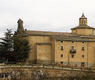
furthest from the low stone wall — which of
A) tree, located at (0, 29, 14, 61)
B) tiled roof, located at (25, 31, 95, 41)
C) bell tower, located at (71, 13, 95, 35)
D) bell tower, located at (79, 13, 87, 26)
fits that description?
bell tower, located at (79, 13, 87, 26)

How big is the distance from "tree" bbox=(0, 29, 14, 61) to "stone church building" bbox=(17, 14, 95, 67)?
354 centimetres

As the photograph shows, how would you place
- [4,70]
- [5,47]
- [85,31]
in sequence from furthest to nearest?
[85,31], [5,47], [4,70]

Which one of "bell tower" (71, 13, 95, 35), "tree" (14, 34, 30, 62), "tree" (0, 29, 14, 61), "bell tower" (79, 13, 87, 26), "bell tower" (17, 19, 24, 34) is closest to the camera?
"tree" (14, 34, 30, 62)

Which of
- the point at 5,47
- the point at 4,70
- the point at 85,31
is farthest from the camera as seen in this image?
the point at 85,31

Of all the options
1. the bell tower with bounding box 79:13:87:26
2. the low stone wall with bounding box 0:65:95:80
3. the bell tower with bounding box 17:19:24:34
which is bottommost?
the low stone wall with bounding box 0:65:95:80

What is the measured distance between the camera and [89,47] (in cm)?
7200

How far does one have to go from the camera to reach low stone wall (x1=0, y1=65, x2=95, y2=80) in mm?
56844

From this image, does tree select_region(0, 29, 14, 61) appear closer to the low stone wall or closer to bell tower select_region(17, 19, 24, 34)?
bell tower select_region(17, 19, 24, 34)

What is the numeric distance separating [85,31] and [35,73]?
2657cm

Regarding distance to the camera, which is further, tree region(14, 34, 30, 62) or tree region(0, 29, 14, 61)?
tree region(0, 29, 14, 61)

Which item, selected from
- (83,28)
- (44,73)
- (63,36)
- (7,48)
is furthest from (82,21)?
(44,73)

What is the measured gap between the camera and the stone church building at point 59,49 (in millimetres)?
68875

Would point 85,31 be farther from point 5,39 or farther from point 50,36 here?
point 5,39

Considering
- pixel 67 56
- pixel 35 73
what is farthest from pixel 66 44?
pixel 35 73
